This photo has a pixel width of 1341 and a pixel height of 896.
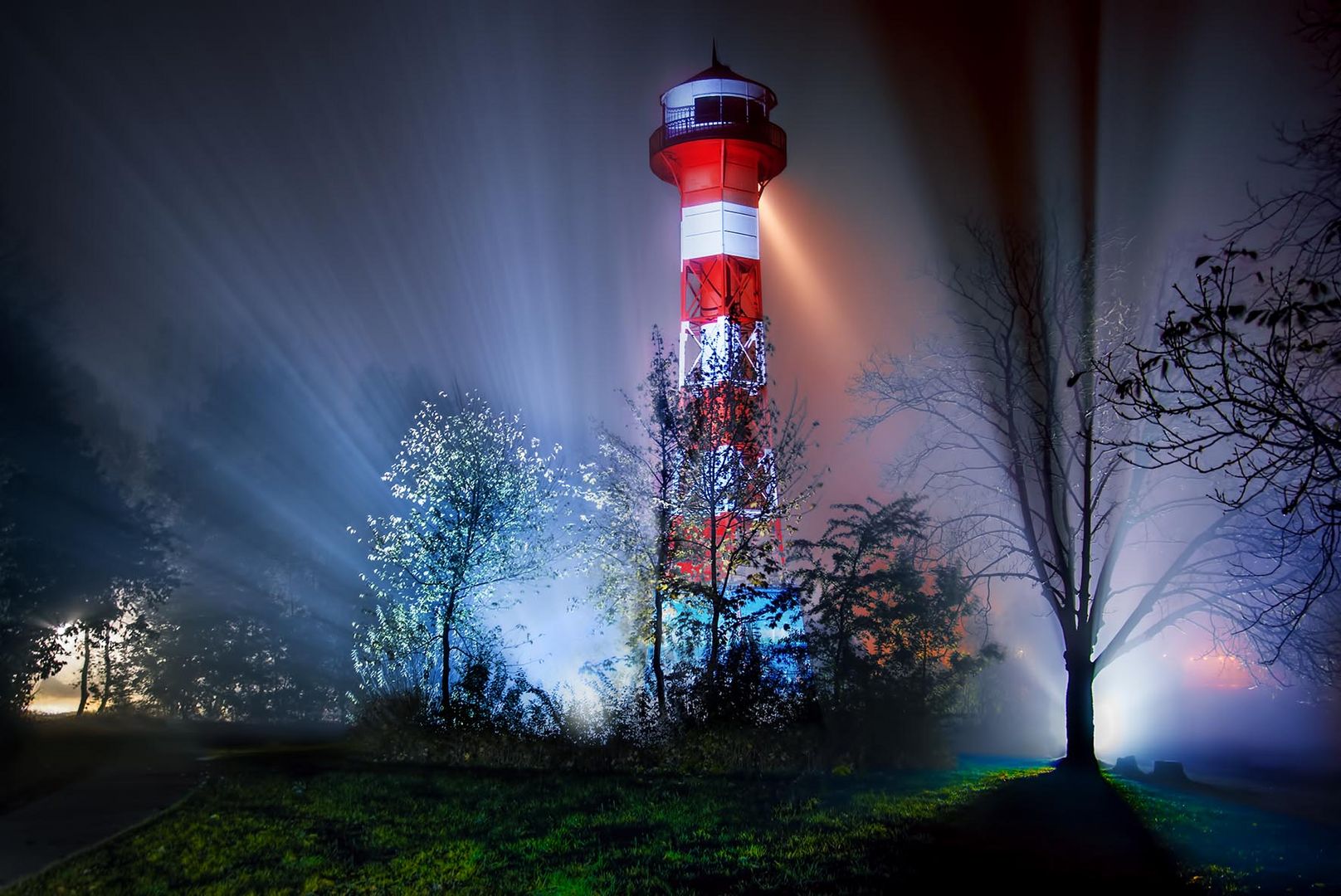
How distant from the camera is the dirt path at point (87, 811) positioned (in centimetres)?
1021

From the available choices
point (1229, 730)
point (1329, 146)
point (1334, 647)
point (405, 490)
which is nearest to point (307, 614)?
point (405, 490)

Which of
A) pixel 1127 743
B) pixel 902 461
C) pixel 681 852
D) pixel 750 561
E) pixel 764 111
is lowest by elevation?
pixel 1127 743

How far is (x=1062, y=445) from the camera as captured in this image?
61.8 feet

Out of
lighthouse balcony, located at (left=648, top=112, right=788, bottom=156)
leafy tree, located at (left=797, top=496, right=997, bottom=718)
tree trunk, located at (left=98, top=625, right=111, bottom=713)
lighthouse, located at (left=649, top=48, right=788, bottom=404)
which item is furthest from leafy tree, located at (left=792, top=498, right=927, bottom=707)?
tree trunk, located at (left=98, top=625, right=111, bottom=713)

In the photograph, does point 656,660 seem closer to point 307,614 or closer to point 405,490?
point 405,490

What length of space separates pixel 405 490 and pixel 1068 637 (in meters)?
15.4

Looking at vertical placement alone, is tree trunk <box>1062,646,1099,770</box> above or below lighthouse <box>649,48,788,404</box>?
below

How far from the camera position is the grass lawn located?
9.23 m

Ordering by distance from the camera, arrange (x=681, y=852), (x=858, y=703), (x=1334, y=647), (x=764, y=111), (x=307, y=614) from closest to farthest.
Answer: (x=681, y=852)
(x=1334, y=647)
(x=858, y=703)
(x=307, y=614)
(x=764, y=111)

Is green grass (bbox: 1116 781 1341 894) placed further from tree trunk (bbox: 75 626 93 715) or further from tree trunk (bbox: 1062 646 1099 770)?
tree trunk (bbox: 75 626 93 715)

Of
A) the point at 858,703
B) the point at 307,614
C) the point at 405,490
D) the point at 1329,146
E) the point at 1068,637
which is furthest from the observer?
the point at 307,614

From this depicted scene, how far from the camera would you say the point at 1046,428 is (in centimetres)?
1823

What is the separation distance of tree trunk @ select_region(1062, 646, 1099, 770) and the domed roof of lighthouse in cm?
2716

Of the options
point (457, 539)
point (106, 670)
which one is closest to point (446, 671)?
point (457, 539)
